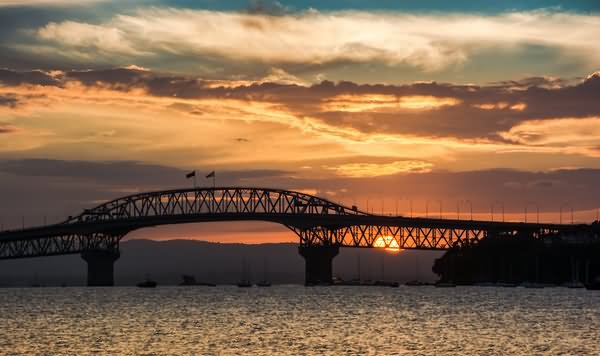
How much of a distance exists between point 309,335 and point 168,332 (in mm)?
14804

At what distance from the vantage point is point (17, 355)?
292 ft

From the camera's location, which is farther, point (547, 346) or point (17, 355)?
point (547, 346)

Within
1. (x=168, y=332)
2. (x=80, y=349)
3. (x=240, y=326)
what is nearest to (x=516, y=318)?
(x=240, y=326)

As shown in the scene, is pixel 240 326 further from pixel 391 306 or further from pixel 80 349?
pixel 391 306

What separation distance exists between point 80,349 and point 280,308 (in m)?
78.9

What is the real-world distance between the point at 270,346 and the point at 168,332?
66.6 ft

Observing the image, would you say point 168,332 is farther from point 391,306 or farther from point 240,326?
point 391,306

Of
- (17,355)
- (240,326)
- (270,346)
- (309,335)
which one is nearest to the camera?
(17,355)

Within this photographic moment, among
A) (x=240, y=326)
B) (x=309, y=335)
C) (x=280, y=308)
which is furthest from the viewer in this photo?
(x=280, y=308)

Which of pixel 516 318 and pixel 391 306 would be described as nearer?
pixel 516 318

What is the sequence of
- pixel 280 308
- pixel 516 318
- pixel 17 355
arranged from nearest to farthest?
Result: pixel 17 355
pixel 516 318
pixel 280 308

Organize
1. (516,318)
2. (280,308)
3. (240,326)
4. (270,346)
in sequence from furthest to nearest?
(280,308), (516,318), (240,326), (270,346)

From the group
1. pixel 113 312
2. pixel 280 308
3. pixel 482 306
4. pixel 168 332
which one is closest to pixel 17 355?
pixel 168 332

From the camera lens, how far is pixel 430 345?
319ft
